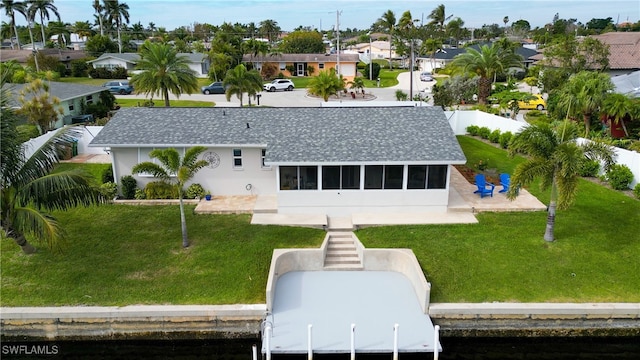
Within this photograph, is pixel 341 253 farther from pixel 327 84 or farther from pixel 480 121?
pixel 327 84

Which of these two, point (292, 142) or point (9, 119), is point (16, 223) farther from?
point (292, 142)

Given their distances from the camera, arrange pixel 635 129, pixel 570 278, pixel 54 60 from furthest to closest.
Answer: pixel 54 60 → pixel 635 129 → pixel 570 278

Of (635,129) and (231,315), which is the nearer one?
A: (231,315)

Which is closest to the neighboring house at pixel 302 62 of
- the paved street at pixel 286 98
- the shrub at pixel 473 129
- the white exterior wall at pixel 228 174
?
the paved street at pixel 286 98

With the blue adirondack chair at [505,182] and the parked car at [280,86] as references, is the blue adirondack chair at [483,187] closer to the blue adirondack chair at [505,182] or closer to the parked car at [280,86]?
the blue adirondack chair at [505,182]

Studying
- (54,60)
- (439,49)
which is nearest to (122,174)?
(54,60)

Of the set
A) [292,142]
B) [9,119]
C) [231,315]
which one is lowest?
[231,315]

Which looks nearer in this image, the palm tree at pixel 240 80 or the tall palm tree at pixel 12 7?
the palm tree at pixel 240 80

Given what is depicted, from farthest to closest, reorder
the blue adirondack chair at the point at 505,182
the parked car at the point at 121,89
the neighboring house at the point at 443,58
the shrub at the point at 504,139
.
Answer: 1. the neighboring house at the point at 443,58
2. the parked car at the point at 121,89
3. the shrub at the point at 504,139
4. the blue adirondack chair at the point at 505,182
